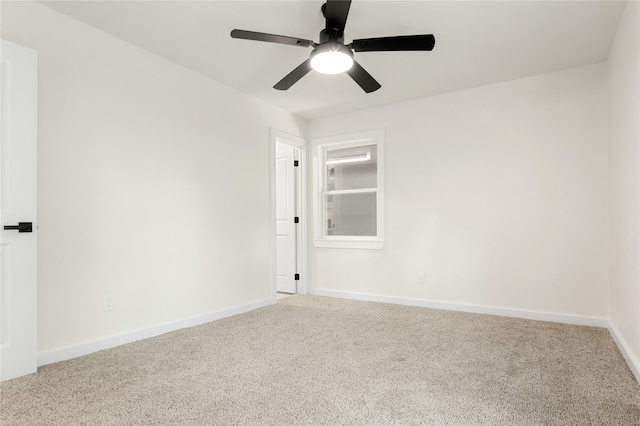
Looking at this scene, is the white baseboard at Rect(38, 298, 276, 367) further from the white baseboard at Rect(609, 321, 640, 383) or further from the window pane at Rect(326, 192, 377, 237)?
the white baseboard at Rect(609, 321, 640, 383)

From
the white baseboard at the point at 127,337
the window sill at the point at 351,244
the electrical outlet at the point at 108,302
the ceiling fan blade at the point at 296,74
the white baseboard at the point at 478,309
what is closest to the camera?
the white baseboard at the point at 127,337

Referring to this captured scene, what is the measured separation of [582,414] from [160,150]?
347 cm

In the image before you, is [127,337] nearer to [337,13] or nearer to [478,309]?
[337,13]

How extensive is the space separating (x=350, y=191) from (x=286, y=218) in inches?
39.8

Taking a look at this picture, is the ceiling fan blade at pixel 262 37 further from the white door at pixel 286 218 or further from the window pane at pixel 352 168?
the white door at pixel 286 218

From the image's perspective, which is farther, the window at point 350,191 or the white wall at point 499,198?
the window at point 350,191

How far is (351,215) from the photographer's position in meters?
4.96

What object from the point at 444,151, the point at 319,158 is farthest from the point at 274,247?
the point at 444,151

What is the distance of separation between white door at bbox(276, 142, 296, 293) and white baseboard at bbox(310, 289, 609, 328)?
466 mm

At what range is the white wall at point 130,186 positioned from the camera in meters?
2.56

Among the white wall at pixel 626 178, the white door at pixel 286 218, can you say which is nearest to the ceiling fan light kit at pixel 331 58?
the white wall at pixel 626 178

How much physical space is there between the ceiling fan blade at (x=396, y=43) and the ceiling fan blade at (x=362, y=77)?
0.56 ft

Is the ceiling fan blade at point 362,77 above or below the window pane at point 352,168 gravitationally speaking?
above

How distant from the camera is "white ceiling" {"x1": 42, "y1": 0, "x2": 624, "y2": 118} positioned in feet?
8.28
